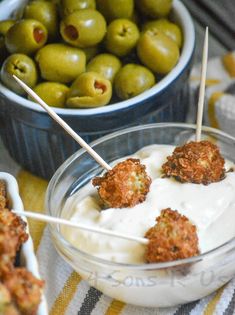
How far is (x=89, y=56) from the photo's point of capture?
1490mm

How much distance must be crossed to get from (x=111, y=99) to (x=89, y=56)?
0.12 metres

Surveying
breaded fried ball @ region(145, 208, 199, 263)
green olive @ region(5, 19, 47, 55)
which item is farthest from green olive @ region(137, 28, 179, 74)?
breaded fried ball @ region(145, 208, 199, 263)

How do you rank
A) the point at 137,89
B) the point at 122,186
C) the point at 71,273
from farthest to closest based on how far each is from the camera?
the point at 137,89 < the point at 71,273 < the point at 122,186

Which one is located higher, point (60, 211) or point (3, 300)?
point (3, 300)

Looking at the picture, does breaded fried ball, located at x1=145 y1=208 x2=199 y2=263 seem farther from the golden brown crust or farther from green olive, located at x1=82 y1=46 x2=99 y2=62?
green olive, located at x1=82 y1=46 x2=99 y2=62

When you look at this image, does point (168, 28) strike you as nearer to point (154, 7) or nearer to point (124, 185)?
point (154, 7)

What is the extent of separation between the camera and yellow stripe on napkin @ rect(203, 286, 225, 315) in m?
1.20

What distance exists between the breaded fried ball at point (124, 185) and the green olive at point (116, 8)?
0.42 metres

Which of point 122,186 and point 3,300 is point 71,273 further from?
point 3,300

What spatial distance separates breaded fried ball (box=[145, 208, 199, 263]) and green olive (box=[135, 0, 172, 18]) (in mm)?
608

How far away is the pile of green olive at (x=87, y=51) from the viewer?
140cm

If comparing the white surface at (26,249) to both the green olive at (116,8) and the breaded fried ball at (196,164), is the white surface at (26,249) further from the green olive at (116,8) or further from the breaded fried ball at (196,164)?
the green olive at (116,8)

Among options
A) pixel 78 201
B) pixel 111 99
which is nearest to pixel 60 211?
pixel 78 201

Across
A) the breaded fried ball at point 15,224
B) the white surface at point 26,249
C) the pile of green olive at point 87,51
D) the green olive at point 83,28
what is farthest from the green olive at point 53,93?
the breaded fried ball at point 15,224
